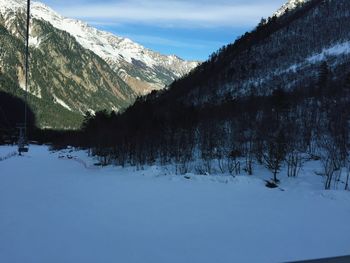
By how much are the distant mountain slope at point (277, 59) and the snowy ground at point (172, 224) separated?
7064 cm

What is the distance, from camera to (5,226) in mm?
16000

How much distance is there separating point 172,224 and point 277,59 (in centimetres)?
11281

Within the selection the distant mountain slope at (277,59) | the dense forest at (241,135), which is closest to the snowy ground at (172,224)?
the dense forest at (241,135)

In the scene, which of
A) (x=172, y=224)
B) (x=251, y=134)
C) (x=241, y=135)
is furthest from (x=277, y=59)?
(x=172, y=224)

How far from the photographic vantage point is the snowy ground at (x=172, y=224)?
42.1 ft

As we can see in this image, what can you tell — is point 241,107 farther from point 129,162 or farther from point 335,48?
point 335,48

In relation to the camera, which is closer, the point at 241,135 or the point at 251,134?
the point at 251,134

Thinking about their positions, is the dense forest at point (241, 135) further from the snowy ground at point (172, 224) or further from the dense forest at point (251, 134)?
the snowy ground at point (172, 224)

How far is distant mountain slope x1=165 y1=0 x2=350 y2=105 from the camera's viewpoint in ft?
341

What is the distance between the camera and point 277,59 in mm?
122562

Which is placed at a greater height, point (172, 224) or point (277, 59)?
point (277, 59)

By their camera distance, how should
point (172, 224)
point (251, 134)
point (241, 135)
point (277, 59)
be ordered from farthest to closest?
point (277, 59) → point (241, 135) → point (251, 134) → point (172, 224)

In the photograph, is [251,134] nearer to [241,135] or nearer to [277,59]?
[241,135]

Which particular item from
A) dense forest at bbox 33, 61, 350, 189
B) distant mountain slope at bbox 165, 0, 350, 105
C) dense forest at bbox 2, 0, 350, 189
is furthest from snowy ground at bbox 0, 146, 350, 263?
distant mountain slope at bbox 165, 0, 350, 105
